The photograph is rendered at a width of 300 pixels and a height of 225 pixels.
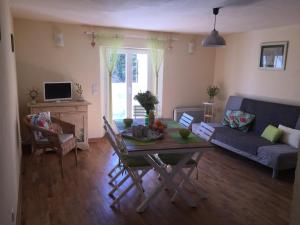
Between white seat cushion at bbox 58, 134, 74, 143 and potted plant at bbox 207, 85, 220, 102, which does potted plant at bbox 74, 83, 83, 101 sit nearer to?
white seat cushion at bbox 58, 134, 74, 143

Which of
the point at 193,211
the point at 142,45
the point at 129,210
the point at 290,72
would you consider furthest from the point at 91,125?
the point at 290,72

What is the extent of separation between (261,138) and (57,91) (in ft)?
11.5

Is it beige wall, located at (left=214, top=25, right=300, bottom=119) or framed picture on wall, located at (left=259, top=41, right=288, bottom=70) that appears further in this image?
framed picture on wall, located at (left=259, top=41, right=288, bottom=70)

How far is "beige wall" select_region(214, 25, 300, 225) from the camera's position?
13.4 ft

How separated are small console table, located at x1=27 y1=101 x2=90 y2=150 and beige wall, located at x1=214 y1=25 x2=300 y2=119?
10.3 ft

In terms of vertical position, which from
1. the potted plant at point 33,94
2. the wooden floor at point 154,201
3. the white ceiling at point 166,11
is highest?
the white ceiling at point 166,11

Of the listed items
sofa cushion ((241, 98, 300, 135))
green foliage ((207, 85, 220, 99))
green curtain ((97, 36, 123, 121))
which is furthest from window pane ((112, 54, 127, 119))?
sofa cushion ((241, 98, 300, 135))

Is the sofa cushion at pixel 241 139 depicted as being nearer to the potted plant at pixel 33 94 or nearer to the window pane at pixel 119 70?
the window pane at pixel 119 70

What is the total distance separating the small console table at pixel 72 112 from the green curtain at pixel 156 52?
Answer: 182cm

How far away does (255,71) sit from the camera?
4781 millimetres

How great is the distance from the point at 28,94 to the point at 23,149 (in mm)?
952

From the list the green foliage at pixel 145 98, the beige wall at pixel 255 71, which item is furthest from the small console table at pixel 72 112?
the beige wall at pixel 255 71

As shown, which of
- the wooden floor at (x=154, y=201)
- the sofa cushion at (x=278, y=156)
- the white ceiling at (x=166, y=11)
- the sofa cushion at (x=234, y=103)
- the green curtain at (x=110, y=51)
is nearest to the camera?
the wooden floor at (x=154, y=201)

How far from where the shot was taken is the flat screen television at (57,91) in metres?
4.20
